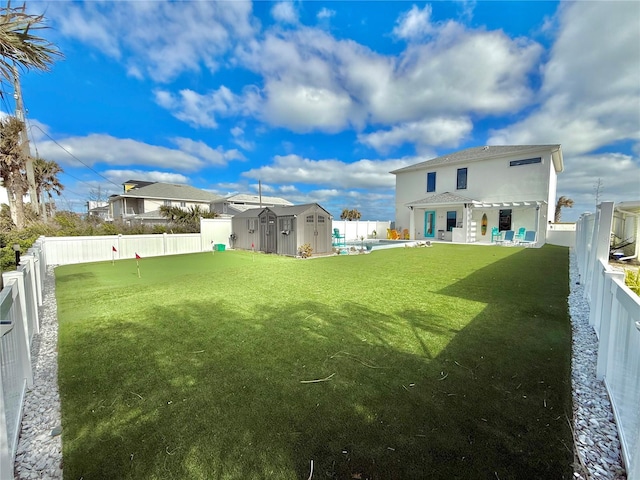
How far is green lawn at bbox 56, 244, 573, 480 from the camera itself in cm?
201

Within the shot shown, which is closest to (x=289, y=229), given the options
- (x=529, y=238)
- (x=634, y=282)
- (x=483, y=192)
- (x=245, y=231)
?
(x=245, y=231)

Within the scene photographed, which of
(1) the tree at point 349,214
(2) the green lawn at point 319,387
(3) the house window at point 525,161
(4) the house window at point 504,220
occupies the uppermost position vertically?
(3) the house window at point 525,161

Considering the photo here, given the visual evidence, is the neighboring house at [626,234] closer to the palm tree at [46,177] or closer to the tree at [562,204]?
the tree at [562,204]

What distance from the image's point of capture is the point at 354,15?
34.9 ft

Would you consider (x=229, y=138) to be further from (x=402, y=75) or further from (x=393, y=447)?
(x=393, y=447)

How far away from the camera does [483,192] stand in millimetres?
22312

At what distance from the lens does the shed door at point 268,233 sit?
16.2 m

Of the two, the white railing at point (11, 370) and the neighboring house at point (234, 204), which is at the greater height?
the neighboring house at point (234, 204)

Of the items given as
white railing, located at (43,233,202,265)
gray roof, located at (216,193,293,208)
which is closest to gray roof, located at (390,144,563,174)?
white railing, located at (43,233,202,265)

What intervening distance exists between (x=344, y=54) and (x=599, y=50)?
9.70 meters

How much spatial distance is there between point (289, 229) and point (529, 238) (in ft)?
55.0

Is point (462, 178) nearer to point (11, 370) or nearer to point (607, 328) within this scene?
point (607, 328)

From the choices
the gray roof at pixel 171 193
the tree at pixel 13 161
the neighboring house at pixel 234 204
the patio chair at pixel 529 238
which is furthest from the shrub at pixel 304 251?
the gray roof at pixel 171 193

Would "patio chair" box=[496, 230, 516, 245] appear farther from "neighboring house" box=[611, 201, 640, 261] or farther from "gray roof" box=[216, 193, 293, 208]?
"gray roof" box=[216, 193, 293, 208]
